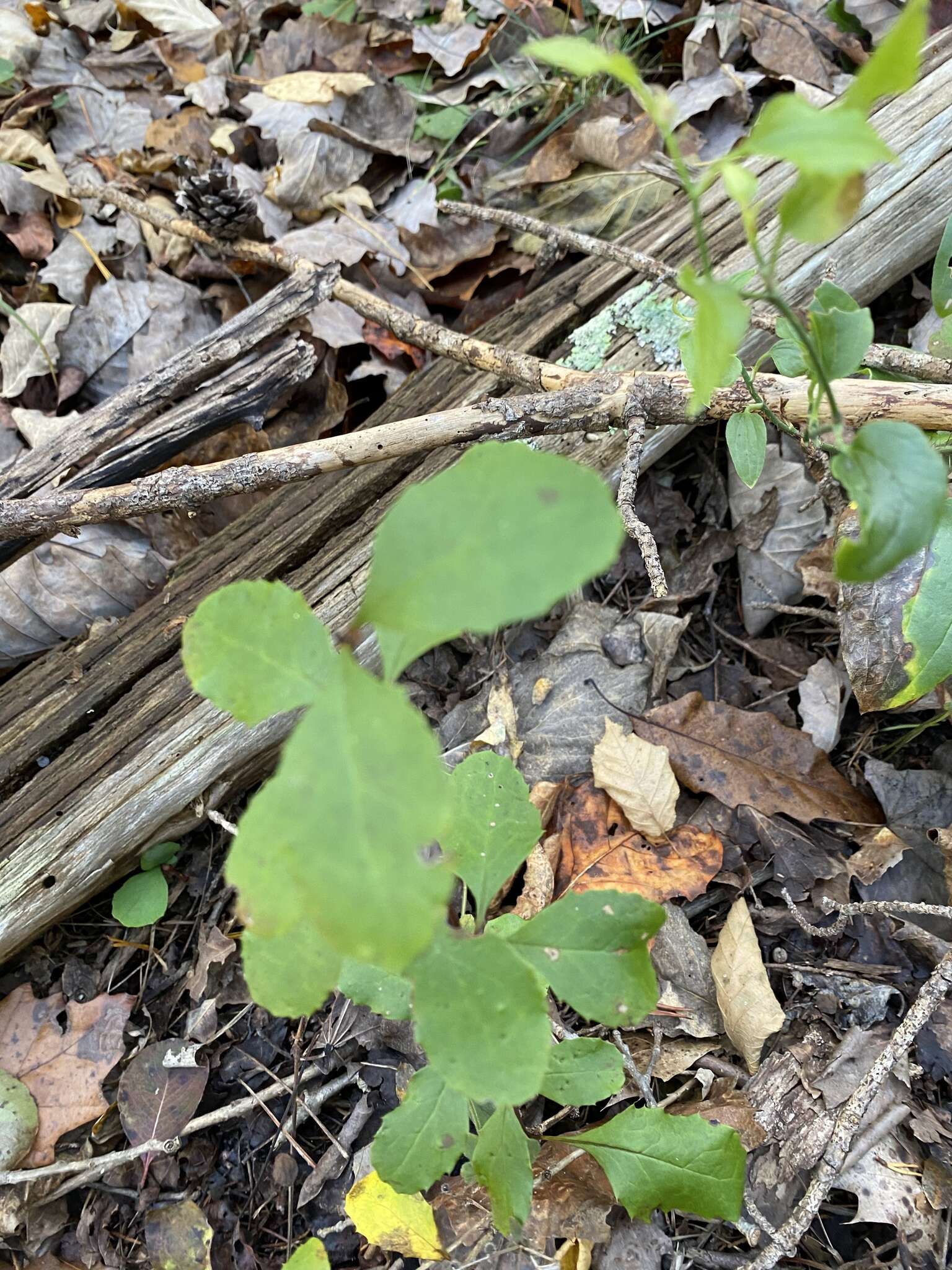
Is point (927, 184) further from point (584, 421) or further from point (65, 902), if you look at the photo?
point (65, 902)

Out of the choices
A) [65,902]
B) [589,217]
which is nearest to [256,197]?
[589,217]

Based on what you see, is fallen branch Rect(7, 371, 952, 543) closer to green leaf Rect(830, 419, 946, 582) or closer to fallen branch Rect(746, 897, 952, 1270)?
green leaf Rect(830, 419, 946, 582)

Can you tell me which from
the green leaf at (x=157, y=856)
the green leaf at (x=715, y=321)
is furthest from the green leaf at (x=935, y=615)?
the green leaf at (x=157, y=856)

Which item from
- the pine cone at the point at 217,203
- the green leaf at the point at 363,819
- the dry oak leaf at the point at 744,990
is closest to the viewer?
the green leaf at the point at 363,819

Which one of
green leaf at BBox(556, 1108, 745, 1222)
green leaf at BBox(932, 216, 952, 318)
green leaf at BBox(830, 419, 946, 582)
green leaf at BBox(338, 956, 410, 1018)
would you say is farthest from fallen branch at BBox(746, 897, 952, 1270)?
green leaf at BBox(932, 216, 952, 318)

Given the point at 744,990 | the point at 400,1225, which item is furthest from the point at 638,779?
the point at 400,1225

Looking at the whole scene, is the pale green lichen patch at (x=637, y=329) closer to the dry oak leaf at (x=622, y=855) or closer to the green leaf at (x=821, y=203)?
the dry oak leaf at (x=622, y=855)
